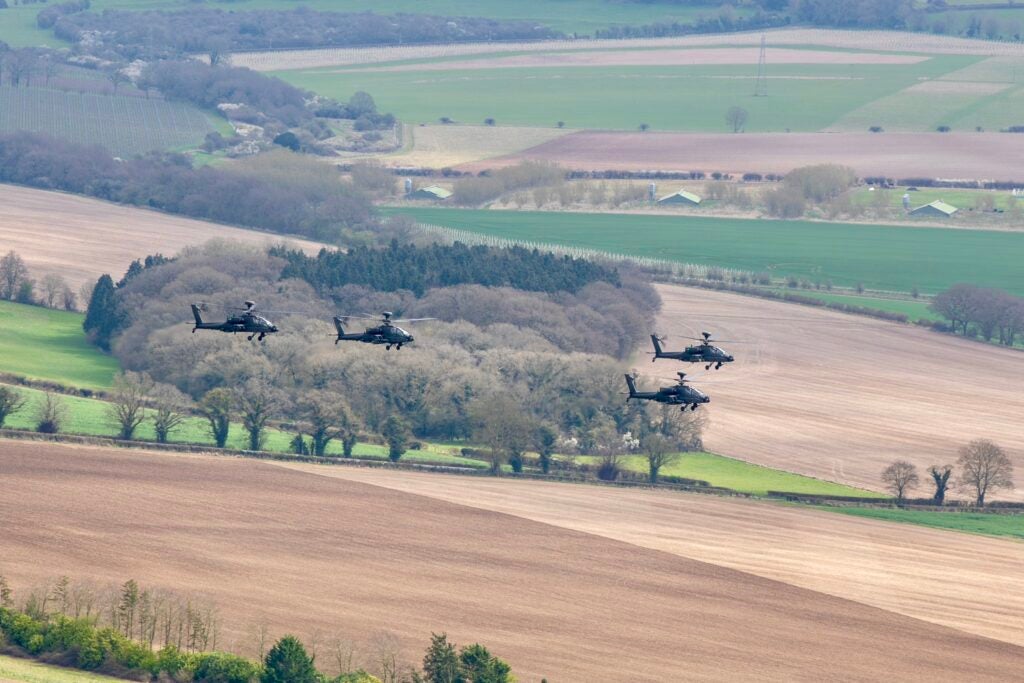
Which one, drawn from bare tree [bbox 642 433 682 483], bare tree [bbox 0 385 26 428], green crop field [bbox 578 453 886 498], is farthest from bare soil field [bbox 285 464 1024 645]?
bare tree [bbox 0 385 26 428]

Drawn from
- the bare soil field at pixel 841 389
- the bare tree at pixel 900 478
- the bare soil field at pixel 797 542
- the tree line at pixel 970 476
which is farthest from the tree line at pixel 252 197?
the tree line at pixel 970 476

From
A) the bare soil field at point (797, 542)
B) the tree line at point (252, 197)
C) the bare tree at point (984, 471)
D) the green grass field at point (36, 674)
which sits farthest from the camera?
the tree line at point (252, 197)

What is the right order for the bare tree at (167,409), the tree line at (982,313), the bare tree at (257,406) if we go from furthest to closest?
the tree line at (982,313) → the bare tree at (257,406) → the bare tree at (167,409)

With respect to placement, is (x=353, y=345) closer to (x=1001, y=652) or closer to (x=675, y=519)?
(x=675, y=519)

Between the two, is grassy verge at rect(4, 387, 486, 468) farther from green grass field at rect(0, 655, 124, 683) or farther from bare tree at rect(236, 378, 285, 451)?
green grass field at rect(0, 655, 124, 683)

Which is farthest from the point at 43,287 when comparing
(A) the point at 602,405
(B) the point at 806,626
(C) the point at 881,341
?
(B) the point at 806,626

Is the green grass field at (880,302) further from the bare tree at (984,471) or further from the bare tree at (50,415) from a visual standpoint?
the bare tree at (50,415)

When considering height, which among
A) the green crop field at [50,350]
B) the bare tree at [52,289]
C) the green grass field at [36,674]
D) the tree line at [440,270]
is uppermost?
the tree line at [440,270]
